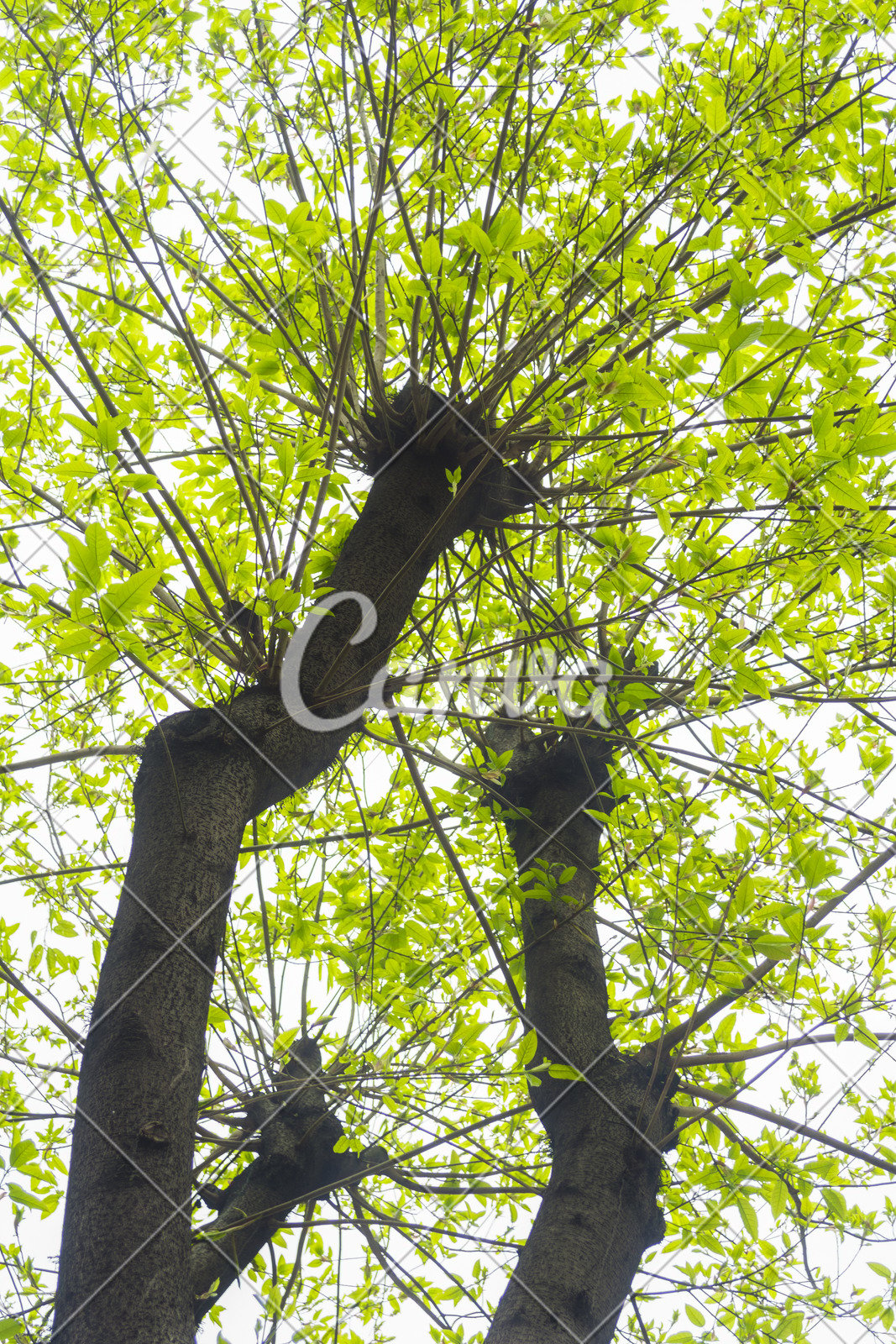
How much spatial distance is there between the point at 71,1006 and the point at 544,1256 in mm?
1854

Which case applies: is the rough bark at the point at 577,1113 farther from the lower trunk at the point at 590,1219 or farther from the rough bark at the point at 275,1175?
the rough bark at the point at 275,1175

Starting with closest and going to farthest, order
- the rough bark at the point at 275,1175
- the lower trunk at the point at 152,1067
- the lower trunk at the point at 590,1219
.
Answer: the lower trunk at the point at 152,1067
the rough bark at the point at 275,1175
the lower trunk at the point at 590,1219

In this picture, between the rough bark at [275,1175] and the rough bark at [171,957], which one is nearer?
the rough bark at [171,957]

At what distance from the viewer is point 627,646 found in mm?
3156

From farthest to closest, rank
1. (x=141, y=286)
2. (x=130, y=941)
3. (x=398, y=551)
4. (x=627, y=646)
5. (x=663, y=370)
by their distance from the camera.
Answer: (x=627, y=646) < (x=141, y=286) < (x=398, y=551) < (x=663, y=370) < (x=130, y=941)

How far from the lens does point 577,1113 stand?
2264 mm

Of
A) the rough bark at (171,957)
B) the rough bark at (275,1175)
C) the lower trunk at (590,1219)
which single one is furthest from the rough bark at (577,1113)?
the rough bark at (171,957)

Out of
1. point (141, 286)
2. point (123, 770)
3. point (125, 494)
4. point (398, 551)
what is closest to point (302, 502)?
point (398, 551)

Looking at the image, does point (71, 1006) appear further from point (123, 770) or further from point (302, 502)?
point (302, 502)

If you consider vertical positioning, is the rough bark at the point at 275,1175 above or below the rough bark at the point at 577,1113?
below

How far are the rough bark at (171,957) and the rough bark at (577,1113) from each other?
765 millimetres

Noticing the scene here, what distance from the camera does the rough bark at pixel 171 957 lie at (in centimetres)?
137

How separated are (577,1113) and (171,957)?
1.28 metres

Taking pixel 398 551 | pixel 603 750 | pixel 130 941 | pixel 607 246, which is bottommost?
pixel 130 941
